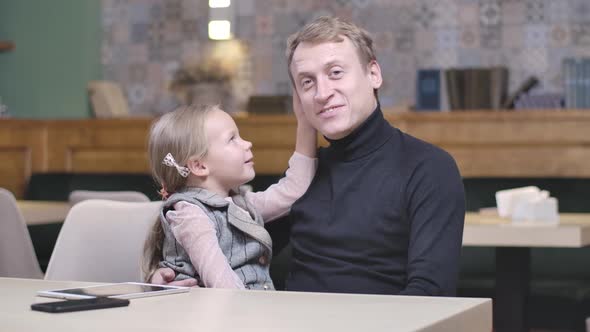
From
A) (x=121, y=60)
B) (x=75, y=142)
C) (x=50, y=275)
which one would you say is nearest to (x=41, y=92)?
(x=121, y=60)

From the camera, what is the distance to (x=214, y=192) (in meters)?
2.20

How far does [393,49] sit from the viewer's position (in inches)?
245

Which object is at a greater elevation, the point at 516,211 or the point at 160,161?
the point at 160,161

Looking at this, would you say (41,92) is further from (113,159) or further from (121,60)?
(113,159)

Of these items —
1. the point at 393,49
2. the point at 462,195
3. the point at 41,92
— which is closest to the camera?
the point at 462,195

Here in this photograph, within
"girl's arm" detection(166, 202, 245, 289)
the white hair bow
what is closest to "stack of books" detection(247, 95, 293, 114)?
the white hair bow

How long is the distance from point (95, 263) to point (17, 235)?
33.8 inches

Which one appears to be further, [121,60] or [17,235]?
[121,60]

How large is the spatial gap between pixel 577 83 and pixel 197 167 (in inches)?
133

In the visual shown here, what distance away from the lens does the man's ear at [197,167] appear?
2.17 m

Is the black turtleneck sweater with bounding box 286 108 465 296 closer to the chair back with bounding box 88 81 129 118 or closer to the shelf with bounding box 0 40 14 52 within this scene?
the chair back with bounding box 88 81 129 118

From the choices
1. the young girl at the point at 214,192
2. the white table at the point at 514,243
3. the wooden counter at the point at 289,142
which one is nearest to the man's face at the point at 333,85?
the young girl at the point at 214,192

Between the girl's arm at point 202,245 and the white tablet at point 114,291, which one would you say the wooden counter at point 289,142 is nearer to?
the girl's arm at point 202,245

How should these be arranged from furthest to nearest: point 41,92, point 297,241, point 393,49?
point 41,92 → point 393,49 → point 297,241
